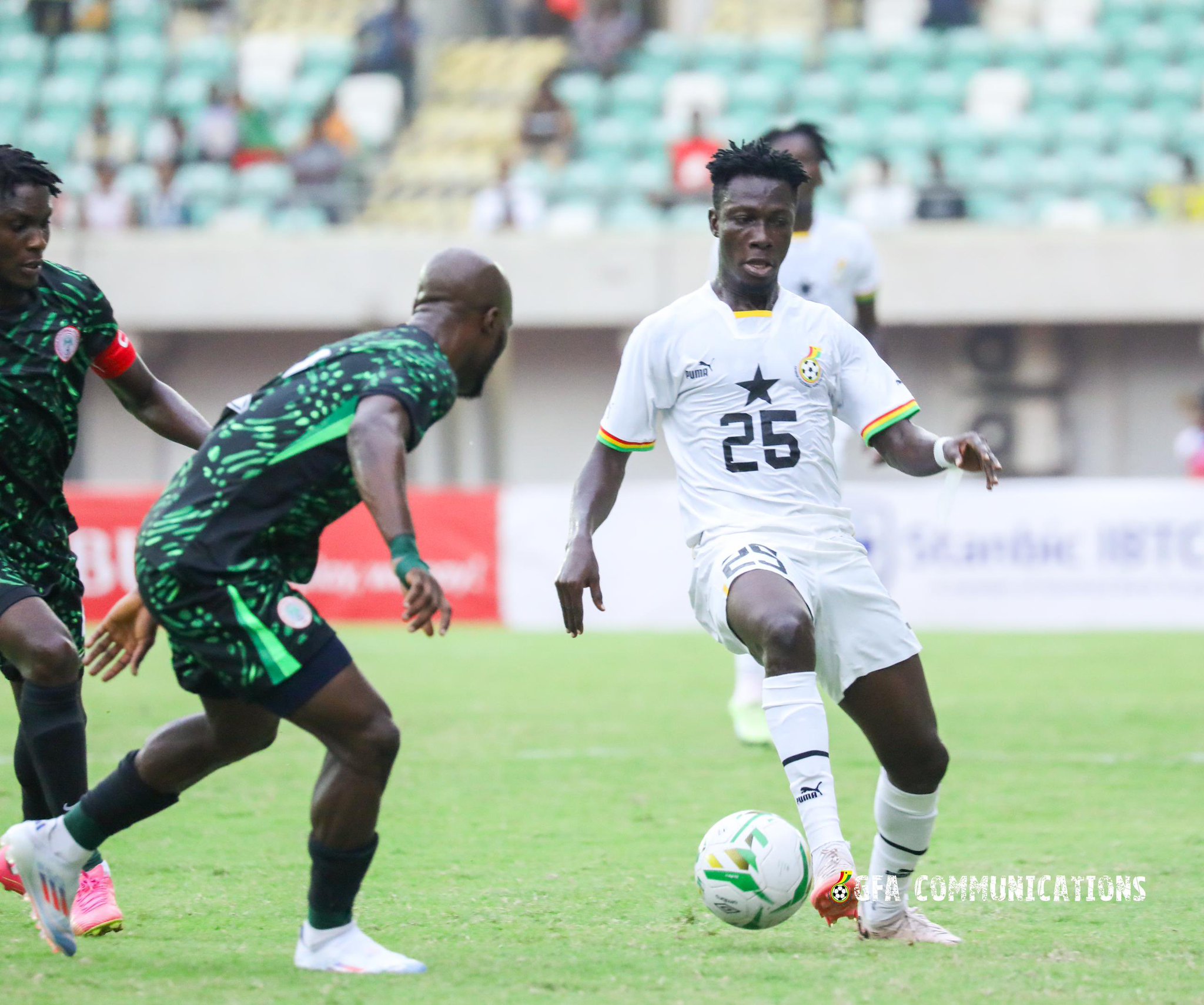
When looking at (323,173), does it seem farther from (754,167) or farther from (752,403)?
(752,403)

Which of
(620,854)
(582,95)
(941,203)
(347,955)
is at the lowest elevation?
(620,854)

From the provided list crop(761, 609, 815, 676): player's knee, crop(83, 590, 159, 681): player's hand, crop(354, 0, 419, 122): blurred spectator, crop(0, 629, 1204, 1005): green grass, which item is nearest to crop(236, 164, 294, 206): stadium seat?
crop(354, 0, 419, 122): blurred spectator

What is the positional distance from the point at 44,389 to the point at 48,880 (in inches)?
58.8

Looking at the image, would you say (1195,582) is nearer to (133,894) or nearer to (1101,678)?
(1101,678)

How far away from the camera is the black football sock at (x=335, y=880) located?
438 centimetres

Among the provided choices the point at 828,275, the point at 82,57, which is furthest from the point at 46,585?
the point at 82,57

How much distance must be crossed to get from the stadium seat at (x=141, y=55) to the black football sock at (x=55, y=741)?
21.3 metres

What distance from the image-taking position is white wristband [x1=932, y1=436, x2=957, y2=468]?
5.09 meters

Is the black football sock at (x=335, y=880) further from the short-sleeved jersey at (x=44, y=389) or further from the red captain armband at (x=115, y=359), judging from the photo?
the red captain armband at (x=115, y=359)

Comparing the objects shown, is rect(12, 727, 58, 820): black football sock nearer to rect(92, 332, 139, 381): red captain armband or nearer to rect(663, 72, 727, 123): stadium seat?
rect(92, 332, 139, 381): red captain armband

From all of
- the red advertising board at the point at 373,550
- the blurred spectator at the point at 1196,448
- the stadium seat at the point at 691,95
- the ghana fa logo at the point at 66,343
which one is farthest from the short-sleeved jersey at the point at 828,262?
the stadium seat at the point at 691,95

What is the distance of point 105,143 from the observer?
23.1 meters

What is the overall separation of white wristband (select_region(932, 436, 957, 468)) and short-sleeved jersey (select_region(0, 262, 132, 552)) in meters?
2.52

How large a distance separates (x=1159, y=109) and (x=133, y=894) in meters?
20.3
